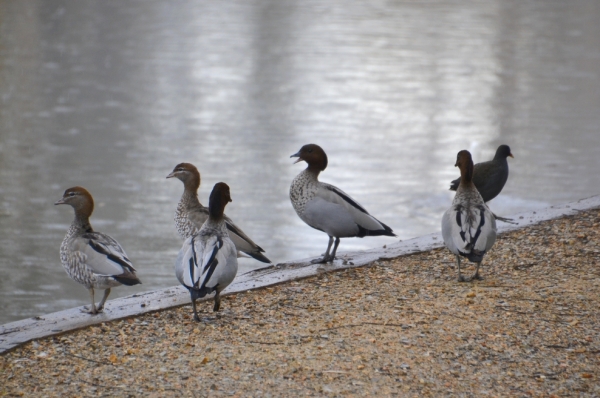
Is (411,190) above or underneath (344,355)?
underneath

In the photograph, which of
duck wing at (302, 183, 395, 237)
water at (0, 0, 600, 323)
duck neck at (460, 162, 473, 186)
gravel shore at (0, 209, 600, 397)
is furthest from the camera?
water at (0, 0, 600, 323)

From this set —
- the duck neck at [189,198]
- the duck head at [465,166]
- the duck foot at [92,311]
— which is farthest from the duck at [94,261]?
the duck head at [465,166]

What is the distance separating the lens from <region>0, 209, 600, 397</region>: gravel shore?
4098mm

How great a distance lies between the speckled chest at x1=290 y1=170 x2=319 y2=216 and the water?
83.7 inches

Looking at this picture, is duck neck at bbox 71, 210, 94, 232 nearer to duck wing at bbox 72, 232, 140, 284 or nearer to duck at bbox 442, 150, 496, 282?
duck wing at bbox 72, 232, 140, 284

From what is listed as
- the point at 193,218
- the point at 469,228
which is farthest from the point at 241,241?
the point at 469,228

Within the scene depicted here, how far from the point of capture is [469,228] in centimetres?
545

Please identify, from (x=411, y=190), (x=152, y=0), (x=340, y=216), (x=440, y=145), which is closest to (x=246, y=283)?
(x=340, y=216)

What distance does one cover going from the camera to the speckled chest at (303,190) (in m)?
6.15

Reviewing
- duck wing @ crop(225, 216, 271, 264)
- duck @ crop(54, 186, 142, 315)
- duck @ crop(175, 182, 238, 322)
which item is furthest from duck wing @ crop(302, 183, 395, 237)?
duck @ crop(54, 186, 142, 315)

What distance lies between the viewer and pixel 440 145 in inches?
493

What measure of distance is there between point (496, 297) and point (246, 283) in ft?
5.00

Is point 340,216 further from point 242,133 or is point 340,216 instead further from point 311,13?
point 311,13

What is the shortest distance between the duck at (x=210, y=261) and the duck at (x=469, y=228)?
1.37 meters
